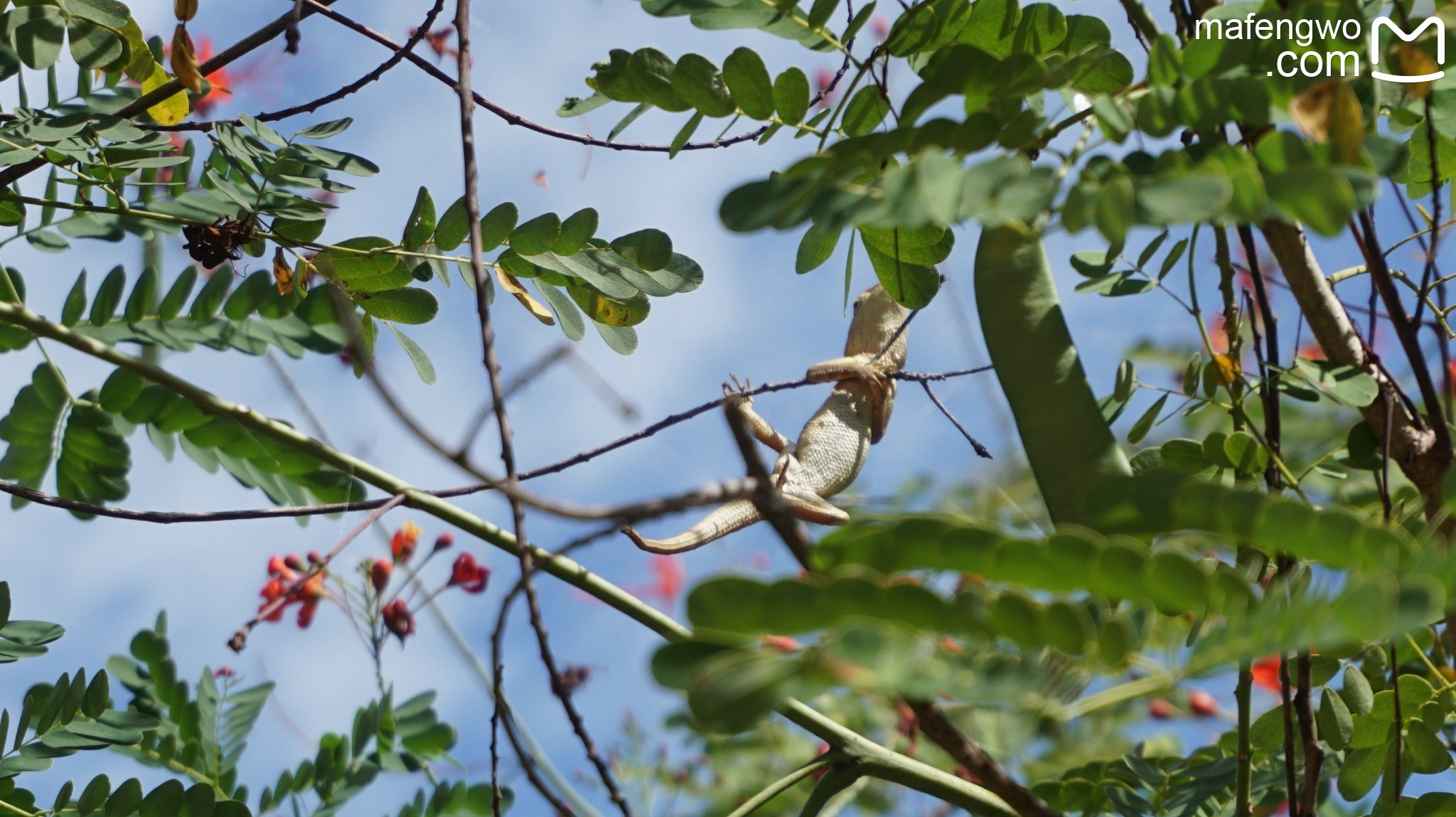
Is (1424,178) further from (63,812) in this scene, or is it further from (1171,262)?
(63,812)

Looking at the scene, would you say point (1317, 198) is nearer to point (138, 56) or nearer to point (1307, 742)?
point (1307, 742)

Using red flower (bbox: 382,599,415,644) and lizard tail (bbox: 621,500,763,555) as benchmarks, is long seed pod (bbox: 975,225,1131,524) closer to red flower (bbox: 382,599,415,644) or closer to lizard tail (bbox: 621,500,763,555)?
lizard tail (bbox: 621,500,763,555)

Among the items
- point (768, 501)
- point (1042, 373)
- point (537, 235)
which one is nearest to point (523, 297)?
point (537, 235)

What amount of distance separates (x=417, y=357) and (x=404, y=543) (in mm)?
573

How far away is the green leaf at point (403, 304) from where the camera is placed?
119cm

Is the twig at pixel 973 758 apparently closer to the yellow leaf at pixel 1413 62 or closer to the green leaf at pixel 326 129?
the yellow leaf at pixel 1413 62

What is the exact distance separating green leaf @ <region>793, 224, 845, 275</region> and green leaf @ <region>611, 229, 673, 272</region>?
0.13 meters

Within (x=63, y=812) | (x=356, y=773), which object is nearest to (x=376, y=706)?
(x=356, y=773)

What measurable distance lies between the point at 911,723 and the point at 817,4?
1.16 meters

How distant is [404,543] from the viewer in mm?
1747

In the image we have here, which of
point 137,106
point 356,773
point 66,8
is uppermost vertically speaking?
point 66,8

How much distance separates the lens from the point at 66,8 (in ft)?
3.63

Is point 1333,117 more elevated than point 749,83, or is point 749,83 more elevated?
point 749,83

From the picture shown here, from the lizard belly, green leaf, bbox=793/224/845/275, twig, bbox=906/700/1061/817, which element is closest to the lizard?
the lizard belly
